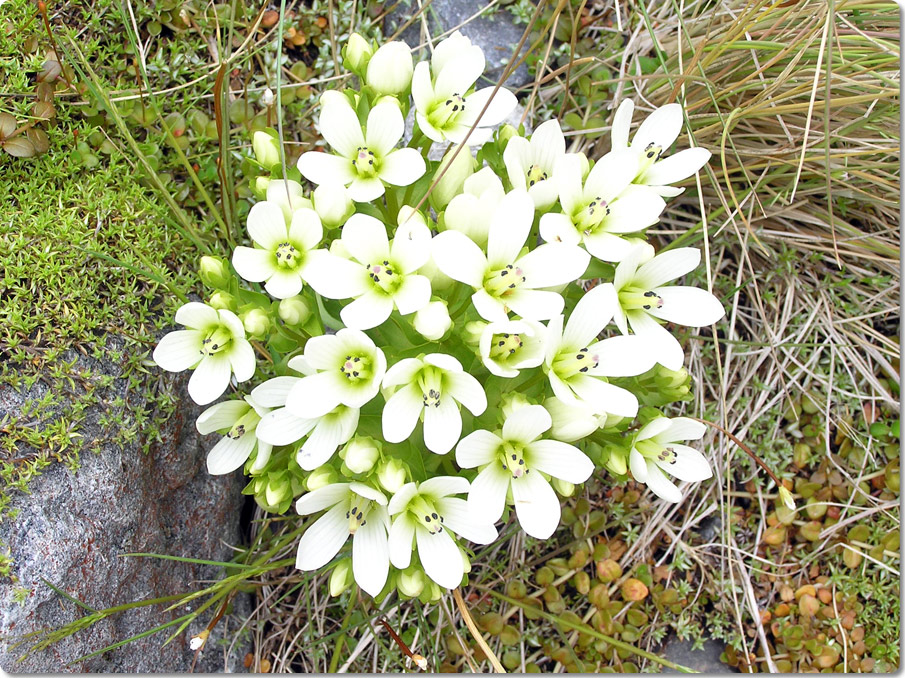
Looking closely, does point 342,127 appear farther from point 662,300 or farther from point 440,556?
point 440,556

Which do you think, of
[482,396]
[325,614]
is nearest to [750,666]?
[325,614]

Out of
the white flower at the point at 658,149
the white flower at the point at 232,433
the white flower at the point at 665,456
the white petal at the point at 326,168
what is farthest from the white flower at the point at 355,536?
the white flower at the point at 658,149

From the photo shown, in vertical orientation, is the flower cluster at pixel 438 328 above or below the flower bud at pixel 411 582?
above

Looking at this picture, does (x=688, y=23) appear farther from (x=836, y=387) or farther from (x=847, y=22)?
(x=836, y=387)

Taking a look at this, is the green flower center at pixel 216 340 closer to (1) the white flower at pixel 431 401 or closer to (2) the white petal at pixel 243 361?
(2) the white petal at pixel 243 361

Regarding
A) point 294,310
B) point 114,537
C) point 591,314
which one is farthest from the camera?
point 114,537

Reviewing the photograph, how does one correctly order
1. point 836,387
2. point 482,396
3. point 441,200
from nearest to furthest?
point 482,396 < point 441,200 < point 836,387

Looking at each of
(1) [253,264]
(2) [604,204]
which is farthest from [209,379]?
(2) [604,204]
